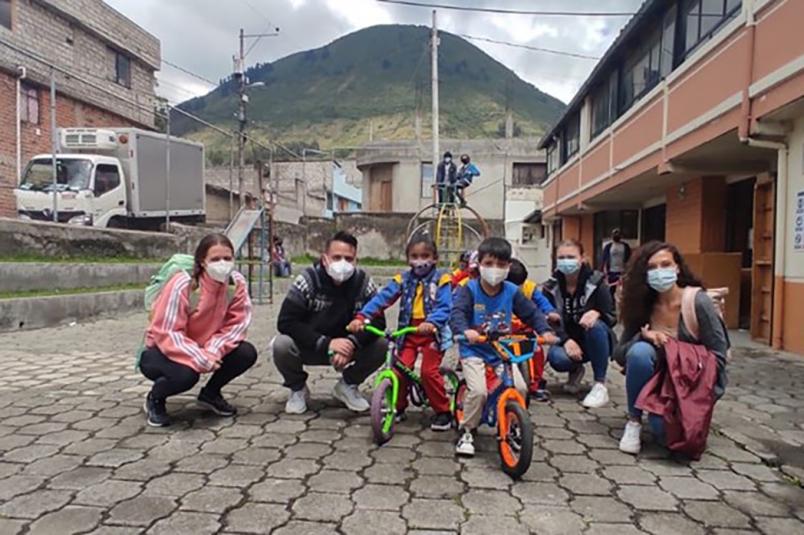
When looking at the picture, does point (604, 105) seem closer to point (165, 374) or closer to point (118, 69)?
point (165, 374)

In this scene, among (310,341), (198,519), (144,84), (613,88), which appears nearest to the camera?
(198,519)

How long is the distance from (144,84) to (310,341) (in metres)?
23.3

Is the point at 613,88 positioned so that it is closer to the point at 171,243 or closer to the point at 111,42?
the point at 171,243

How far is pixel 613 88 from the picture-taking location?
1341 cm

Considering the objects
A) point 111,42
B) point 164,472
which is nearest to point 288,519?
point 164,472

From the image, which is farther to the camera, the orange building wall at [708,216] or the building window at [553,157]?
the building window at [553,157]

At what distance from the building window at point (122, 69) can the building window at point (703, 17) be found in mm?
19984

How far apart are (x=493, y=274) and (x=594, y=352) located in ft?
5.70

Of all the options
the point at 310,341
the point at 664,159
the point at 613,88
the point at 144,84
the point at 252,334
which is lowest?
the point at 252,334

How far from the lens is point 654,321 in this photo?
12.3 feet

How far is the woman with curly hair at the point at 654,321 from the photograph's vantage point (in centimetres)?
342

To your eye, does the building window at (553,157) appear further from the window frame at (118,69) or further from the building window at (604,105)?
the window frame at (118,69)

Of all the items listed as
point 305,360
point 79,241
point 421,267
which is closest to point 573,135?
point 79,241

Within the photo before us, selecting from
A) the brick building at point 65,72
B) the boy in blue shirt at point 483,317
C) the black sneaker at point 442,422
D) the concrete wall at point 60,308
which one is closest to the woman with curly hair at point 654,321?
the boy in blue shirt at point 483,317
